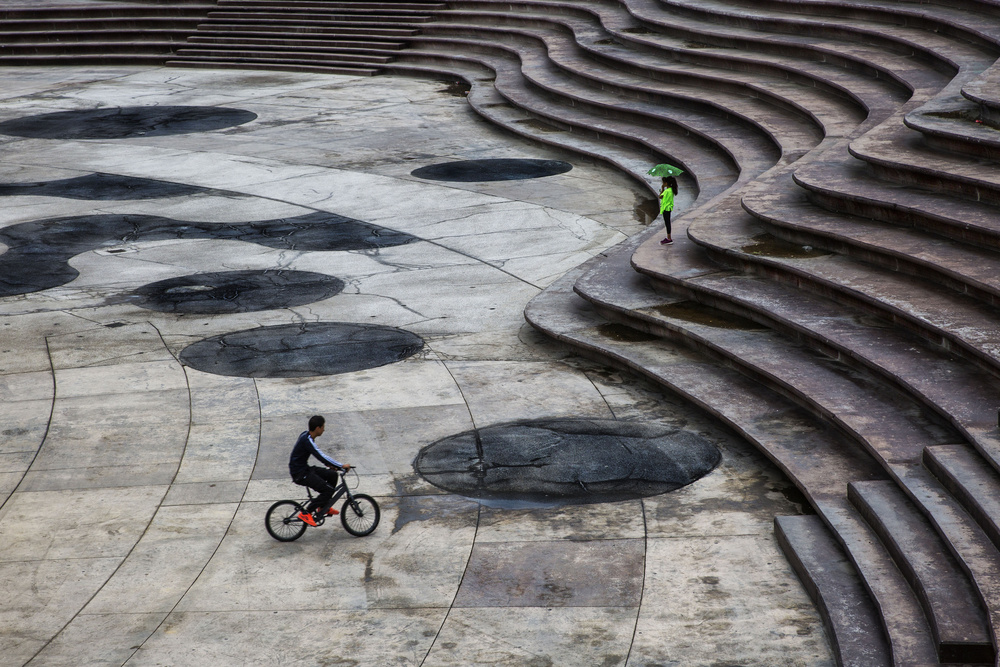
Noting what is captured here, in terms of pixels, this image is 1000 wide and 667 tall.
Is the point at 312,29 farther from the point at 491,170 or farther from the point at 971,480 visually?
the point at 971,480

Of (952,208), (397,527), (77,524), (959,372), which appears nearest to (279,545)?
(397,527)

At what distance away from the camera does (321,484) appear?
9.40 metres

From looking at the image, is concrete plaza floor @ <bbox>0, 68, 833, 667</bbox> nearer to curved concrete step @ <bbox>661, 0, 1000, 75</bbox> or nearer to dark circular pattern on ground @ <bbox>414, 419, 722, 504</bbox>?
dark circular pattern on ground @ <bbox>414, 419, 722, 504</bbox>

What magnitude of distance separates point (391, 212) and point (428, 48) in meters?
12.9

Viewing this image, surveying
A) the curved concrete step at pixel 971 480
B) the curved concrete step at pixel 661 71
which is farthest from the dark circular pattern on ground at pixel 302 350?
the curved concrete step at pixel 661 71

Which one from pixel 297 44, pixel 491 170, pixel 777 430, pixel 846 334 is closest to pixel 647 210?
pixel 491 170

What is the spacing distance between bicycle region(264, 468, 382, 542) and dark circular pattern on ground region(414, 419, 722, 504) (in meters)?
0.98

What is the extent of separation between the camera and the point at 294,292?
1580 centimetres

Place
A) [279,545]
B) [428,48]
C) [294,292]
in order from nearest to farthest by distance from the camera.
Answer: [279,545]
[294,292]
[428,48]

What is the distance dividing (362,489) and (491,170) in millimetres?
12407

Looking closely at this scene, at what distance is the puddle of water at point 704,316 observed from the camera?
41.4ft

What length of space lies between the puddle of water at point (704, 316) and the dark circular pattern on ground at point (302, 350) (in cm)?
296

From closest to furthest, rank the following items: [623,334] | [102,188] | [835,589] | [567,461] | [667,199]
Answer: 1. [835,589]
2. [567,461]
3. [623,334]
4. [667,199]
5. [102,188]

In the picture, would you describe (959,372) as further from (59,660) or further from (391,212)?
(391,212)
